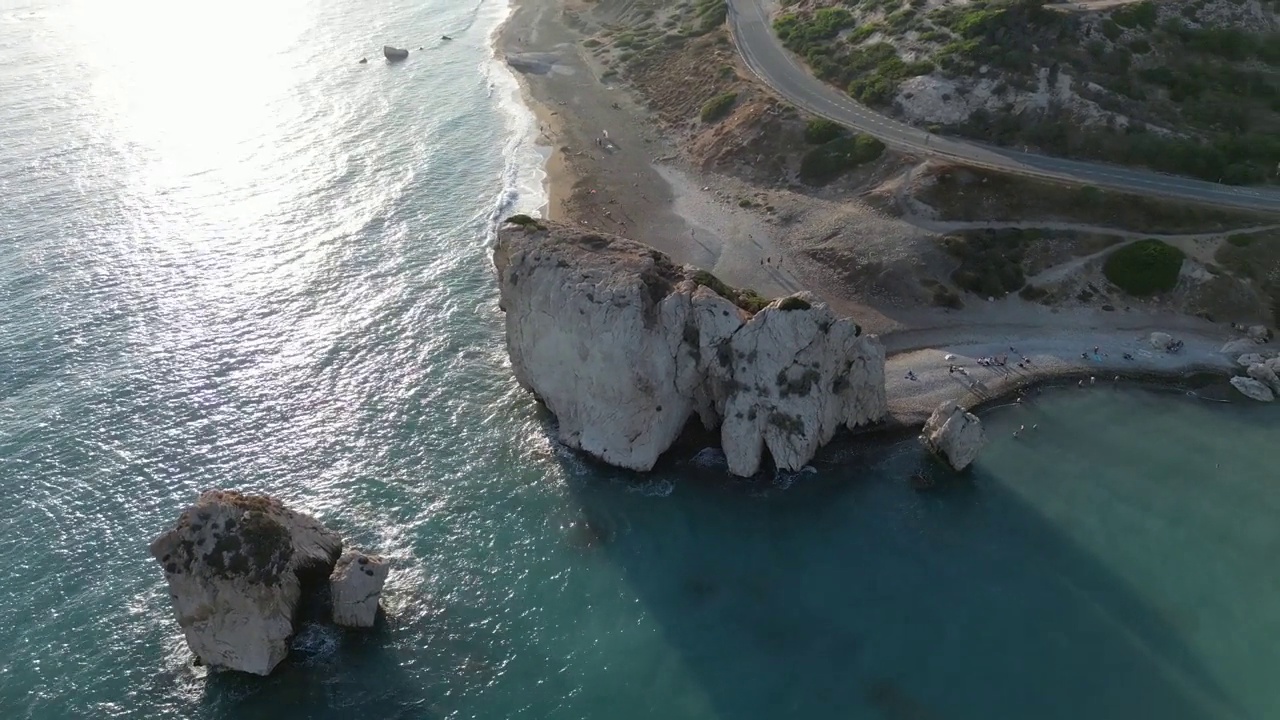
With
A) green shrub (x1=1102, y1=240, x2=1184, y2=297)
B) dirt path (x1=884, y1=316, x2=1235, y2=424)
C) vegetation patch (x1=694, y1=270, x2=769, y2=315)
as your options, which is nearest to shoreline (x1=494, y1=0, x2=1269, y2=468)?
dirt path (x1=884, y1=316, x2=1235, y2=424)

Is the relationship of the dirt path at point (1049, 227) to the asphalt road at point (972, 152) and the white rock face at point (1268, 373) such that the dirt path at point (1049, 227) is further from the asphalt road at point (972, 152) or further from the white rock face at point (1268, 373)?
the white rock face at point (1268, 373)

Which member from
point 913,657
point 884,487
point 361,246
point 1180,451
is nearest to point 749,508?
point 884,487

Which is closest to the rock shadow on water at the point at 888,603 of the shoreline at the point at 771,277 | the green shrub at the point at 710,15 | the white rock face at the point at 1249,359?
the shoreline at the point at 771,277

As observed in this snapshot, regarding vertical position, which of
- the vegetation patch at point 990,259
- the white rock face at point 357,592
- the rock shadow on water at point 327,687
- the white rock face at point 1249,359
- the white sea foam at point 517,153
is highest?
the white sea foam at point 517,153

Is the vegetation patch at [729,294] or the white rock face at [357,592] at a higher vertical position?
the vegetation patch at [729,294]

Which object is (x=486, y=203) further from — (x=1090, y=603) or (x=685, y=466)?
(x=1090, y=603)

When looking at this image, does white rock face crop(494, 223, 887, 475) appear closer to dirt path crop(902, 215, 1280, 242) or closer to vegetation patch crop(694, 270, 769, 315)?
vegetation patch crop(694, 270, 769, 315)
